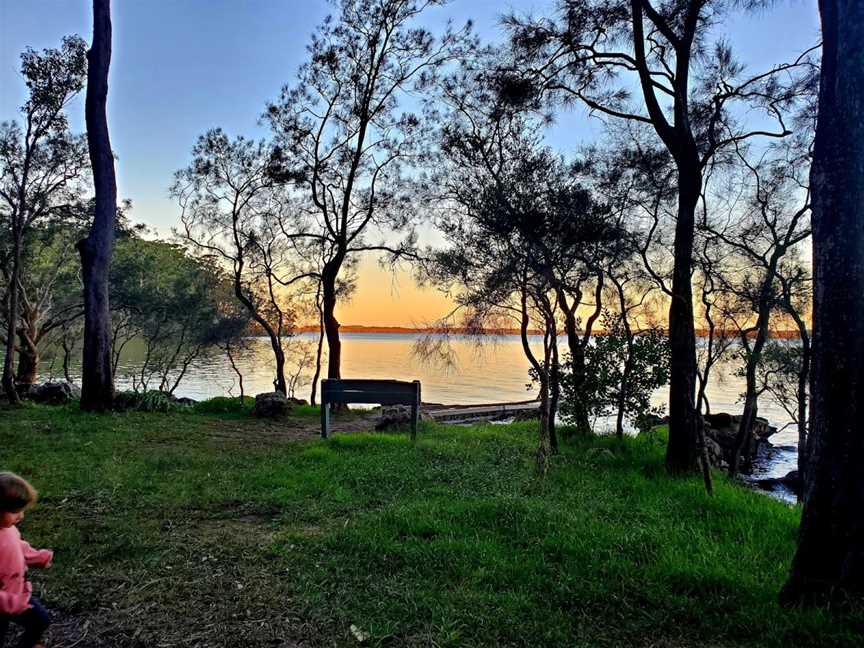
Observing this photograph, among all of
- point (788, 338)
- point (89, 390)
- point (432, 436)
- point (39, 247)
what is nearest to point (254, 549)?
point (432, 436)

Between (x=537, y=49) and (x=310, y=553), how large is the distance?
27.5 ft

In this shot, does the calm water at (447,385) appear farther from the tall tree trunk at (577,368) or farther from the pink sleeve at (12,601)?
the pink sleeve at (12,601)

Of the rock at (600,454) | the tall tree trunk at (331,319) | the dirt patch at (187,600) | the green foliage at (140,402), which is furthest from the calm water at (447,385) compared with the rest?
the dirt patch at (187,600)

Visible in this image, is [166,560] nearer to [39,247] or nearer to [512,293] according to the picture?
[512,293]

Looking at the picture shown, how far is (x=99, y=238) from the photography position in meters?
11.6

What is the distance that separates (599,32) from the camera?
871cm

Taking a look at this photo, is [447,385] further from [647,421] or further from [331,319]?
[647,421]

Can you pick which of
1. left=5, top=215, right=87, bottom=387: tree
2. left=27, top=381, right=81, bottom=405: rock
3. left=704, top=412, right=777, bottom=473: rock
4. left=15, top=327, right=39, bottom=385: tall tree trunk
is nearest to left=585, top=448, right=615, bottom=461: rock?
left=704, top=412, right=777, bottom=473: rock

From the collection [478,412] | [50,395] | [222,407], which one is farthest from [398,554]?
[478,412]

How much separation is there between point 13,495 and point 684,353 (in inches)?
306

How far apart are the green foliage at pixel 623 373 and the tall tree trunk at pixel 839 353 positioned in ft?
20.3

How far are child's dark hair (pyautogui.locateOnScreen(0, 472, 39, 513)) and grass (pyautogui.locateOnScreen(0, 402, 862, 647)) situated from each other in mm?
806

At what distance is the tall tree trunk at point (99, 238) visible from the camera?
1143 centimetres

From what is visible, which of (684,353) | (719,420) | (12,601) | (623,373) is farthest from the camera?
(719,420)
